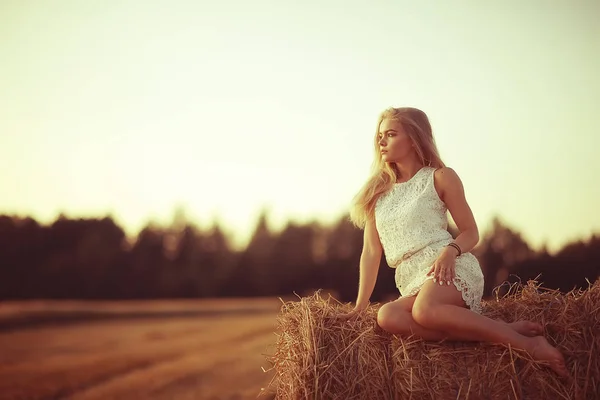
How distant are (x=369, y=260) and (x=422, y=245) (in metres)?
0.38

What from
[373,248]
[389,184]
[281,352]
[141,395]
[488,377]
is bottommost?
[141,395]

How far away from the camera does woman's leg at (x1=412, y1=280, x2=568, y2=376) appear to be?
8.05 ft

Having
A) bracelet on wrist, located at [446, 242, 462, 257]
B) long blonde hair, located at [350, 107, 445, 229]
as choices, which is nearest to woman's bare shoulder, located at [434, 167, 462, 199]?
long blonde hair, located at [350, 107, 445, 229]

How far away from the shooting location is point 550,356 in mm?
2439

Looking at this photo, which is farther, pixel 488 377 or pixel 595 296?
pixel 595 296

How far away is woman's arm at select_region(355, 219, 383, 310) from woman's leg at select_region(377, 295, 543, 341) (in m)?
0.41

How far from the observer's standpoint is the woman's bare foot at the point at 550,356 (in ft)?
8.00

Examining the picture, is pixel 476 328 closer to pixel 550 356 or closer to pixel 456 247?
pixel 550 356

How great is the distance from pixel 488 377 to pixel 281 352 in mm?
968

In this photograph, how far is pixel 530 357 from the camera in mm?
2461

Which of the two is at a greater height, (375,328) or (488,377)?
(375,328)

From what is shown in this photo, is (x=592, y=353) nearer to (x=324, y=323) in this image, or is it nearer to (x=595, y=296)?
(x=595, y=296)

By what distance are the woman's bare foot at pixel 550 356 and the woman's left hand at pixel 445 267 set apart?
0.46 metres

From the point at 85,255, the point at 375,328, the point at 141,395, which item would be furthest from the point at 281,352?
the point at 85,255
